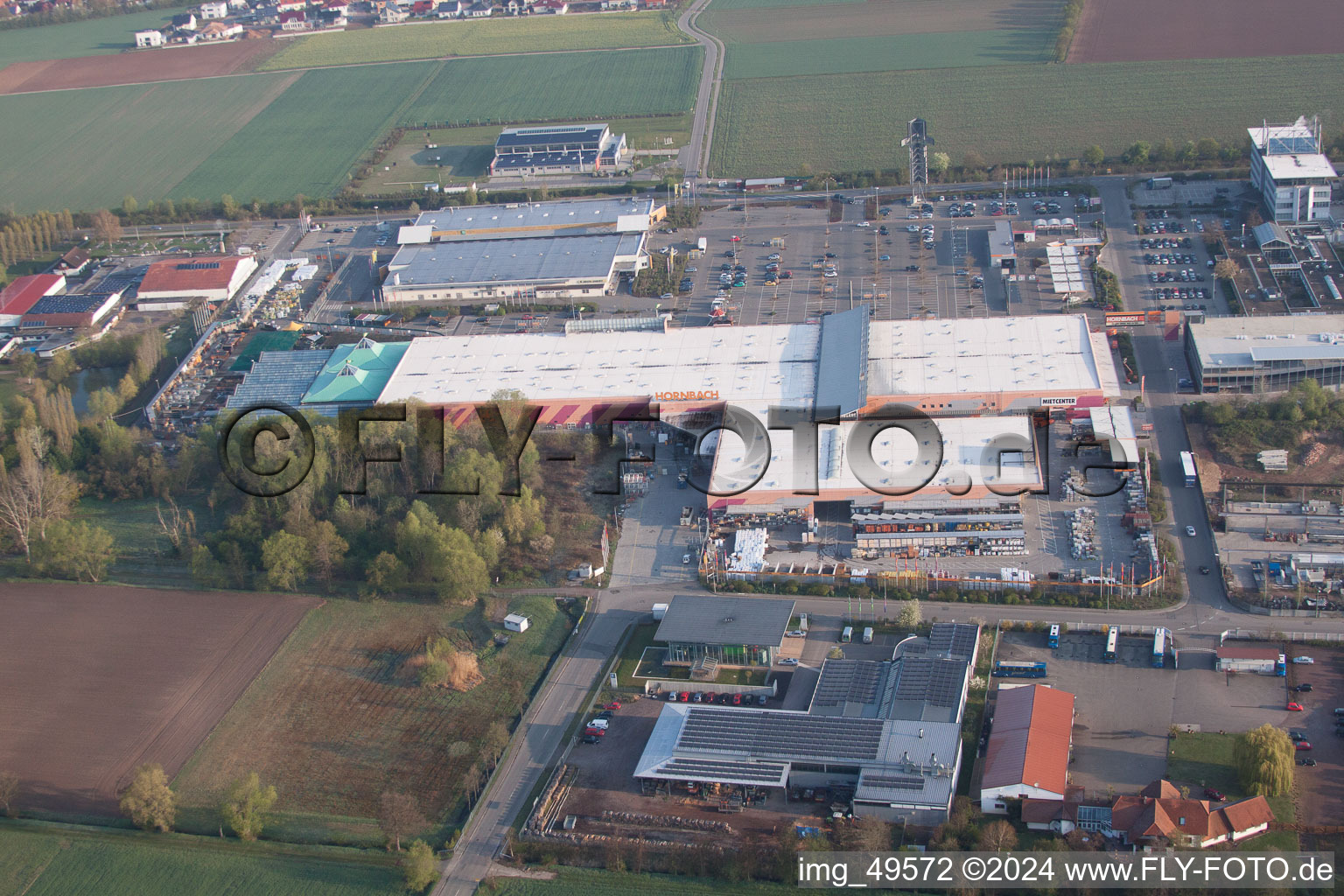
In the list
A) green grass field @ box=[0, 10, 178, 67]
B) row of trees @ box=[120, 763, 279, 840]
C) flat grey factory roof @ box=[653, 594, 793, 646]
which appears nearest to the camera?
row of trees @ box=[120, 763, 279, 840]

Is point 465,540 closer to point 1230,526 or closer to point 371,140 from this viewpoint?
point 1230,526

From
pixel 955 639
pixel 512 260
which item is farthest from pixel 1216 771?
pixel 512 260

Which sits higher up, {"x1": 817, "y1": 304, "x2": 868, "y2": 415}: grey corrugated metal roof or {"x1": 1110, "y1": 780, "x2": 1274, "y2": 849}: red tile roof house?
{"x1": 817, "y1": 304, "x2": 868, "y2": 415}: grey corrugated metal roof

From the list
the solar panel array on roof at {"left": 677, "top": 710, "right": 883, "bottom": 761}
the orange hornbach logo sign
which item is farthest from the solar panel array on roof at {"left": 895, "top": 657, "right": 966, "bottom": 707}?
the orange hornbach logo sign

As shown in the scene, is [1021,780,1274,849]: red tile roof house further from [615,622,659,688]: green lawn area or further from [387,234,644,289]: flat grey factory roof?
[387,234,644,289]: flat grey factory roof

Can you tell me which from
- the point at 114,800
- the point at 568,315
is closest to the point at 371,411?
the point at 568,315

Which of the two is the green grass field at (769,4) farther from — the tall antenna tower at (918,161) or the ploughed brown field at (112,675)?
the ploughed brown field at (112,675)
